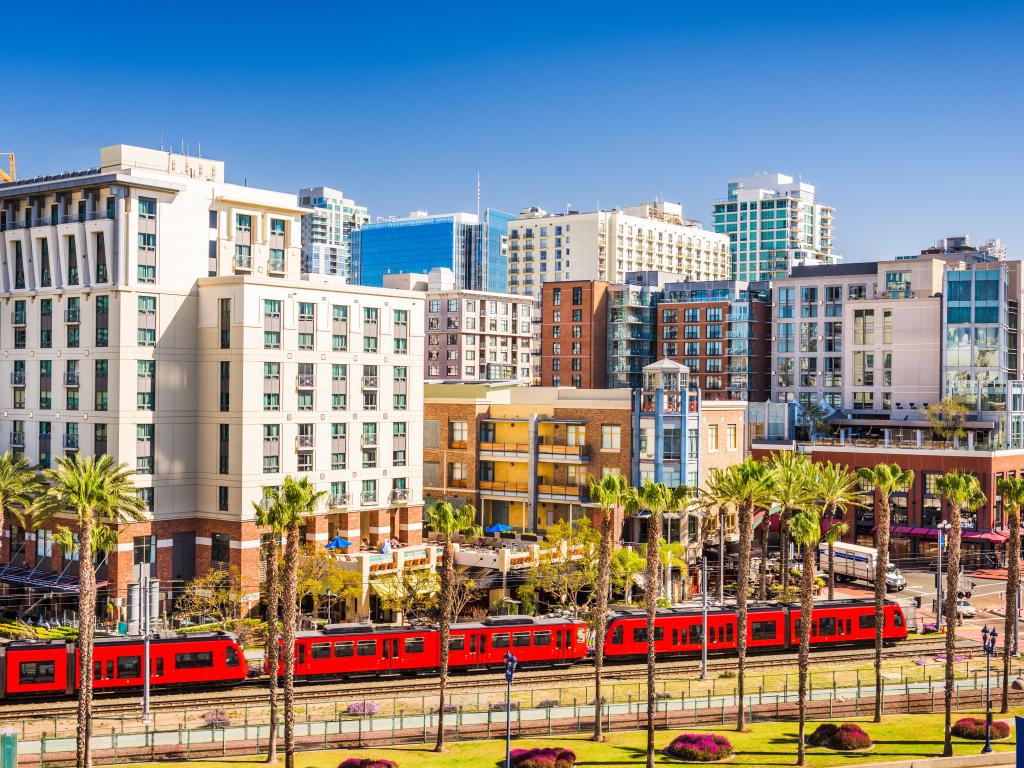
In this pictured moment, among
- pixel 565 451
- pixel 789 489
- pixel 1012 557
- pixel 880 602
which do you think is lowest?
pixel 880 602

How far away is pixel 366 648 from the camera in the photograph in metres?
69.7

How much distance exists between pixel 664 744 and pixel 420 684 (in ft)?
55.9

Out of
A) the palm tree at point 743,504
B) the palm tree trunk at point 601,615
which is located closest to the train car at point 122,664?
the palm tree trunk at point 601,615

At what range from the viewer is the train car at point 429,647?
69000 mm

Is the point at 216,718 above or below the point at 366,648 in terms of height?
below

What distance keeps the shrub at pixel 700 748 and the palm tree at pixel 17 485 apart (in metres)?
47.9

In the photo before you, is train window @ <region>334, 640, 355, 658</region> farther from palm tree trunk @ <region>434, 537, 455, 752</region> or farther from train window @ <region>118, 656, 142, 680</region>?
train window @ <region>118, 656, 142, 680</region>

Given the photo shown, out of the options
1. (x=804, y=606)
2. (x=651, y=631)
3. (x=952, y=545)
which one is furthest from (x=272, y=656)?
(x=952, y=545)

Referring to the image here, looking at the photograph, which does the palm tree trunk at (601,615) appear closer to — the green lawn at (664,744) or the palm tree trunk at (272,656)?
the green lawn at (664,744)

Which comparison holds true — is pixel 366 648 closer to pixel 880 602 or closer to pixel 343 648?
pixel 343 648

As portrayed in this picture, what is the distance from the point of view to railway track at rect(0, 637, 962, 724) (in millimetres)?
63594

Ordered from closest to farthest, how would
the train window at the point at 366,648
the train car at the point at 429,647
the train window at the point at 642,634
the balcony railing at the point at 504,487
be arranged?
the train car at the point at 429,647, the train window at the point at 366,648, the train window at the point at 642,634, the balcony railing at the point at 504,487

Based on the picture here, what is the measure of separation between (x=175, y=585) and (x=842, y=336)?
99913 mm

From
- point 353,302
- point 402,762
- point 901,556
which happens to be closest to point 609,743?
point 402,762
